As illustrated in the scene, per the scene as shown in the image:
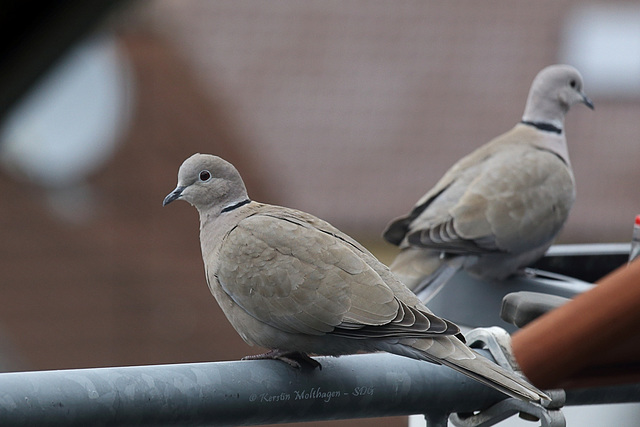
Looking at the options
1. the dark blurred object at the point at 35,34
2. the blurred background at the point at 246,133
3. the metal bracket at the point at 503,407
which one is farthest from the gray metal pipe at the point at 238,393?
the blurred background at the point at 246,133

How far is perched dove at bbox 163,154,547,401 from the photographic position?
5.65 ft

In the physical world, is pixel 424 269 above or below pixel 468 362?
below

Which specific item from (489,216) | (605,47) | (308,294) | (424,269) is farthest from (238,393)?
(605,47)

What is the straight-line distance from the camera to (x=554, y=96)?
3693 mm

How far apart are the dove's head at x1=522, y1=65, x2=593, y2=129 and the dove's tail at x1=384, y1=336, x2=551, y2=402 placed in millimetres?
2120

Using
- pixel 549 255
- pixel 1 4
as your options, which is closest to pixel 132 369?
pixel 1 4

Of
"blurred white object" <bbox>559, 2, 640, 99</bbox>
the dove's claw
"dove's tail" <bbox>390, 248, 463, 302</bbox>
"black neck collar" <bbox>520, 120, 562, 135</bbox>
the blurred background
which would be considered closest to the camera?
the dove's claw

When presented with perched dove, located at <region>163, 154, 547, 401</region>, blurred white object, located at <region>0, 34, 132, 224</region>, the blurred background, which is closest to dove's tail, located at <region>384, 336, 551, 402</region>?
perched dove, located at <region>163, 154, 547, 401</region>

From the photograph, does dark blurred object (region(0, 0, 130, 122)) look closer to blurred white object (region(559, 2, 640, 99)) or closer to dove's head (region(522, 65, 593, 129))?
dove's head (region(522, 65, 593, 129))

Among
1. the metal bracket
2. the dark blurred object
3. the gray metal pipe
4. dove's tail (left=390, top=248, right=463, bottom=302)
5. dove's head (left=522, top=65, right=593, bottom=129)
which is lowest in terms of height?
dove's tail (left=390, top=248, right=463, bottom=302)

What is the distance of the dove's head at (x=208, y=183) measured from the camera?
6.71 feet

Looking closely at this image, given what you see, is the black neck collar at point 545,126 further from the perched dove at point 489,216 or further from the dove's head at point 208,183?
the dove's head at point 208,183

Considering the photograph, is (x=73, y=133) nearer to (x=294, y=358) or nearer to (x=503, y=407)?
(x=294, y=358)

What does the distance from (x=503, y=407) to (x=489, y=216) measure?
190 cm
